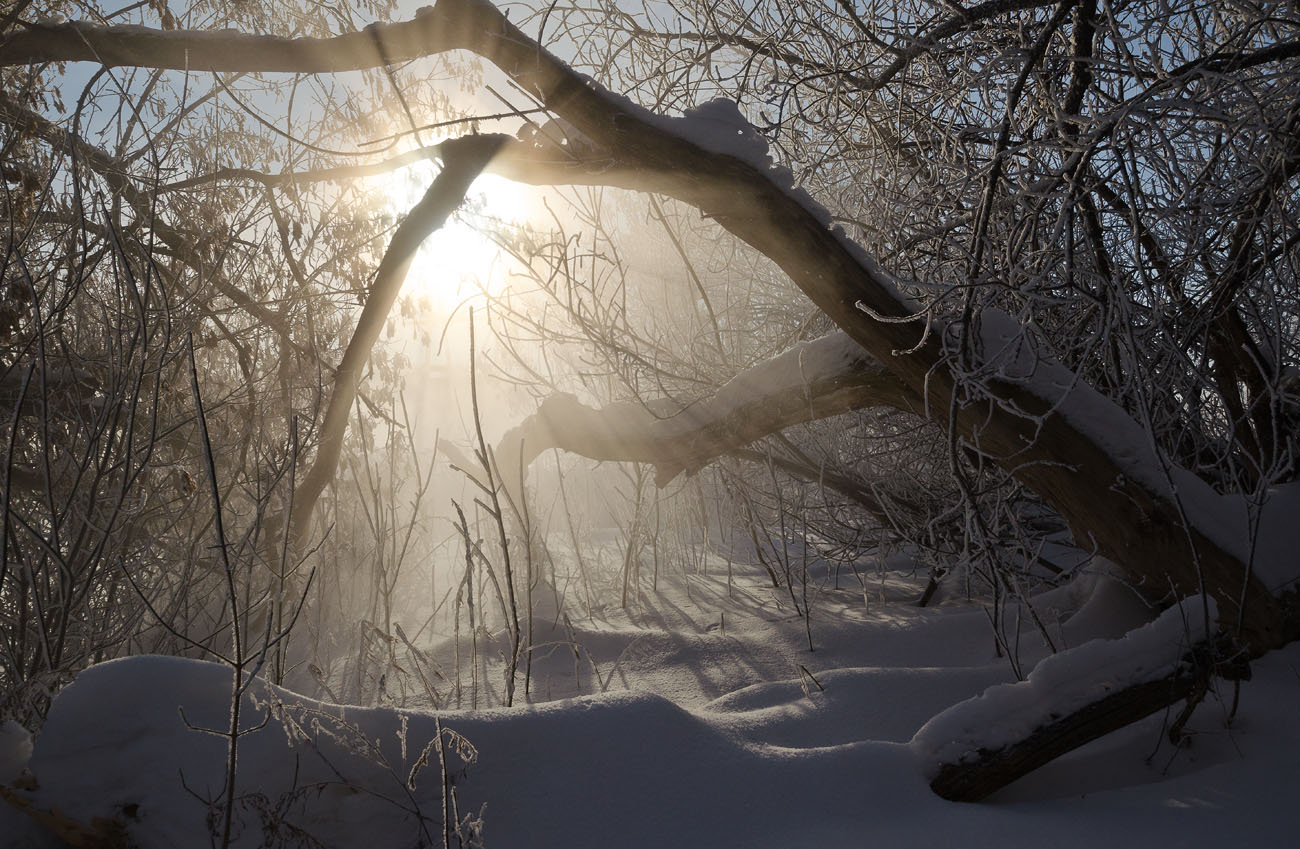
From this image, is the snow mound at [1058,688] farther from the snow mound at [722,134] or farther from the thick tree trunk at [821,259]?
the snow mound at [722,134]

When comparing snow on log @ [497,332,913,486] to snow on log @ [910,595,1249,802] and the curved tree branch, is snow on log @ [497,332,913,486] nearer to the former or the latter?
the curved tree branch

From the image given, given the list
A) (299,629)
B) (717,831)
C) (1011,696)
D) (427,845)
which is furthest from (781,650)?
(299,629)

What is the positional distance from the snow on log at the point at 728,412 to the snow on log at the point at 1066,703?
0.88 m

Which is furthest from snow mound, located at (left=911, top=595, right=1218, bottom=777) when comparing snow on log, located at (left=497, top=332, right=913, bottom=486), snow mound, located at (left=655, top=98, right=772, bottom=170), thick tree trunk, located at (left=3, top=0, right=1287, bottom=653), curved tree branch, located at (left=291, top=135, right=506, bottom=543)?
curved tree branch, located at (left=291, top=135, right=506, bottom=543)

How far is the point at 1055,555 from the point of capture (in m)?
4.26

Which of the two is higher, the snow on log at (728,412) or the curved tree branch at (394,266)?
the curved tree branch at (394,266)

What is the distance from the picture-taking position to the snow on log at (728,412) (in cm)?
240

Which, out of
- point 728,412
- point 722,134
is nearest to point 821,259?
point 722,134

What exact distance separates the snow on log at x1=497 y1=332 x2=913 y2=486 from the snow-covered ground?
0.92m

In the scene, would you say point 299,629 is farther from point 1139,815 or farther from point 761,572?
point 1139,815

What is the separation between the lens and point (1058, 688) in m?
1.74

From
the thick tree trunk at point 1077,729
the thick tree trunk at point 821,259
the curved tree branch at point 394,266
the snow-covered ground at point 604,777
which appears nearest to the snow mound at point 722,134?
the thick tree trunk at point 821,259

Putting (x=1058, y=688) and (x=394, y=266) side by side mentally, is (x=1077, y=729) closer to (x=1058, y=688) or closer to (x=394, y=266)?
(x=1058, y=688)

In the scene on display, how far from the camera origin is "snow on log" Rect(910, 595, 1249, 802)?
1.65 m
